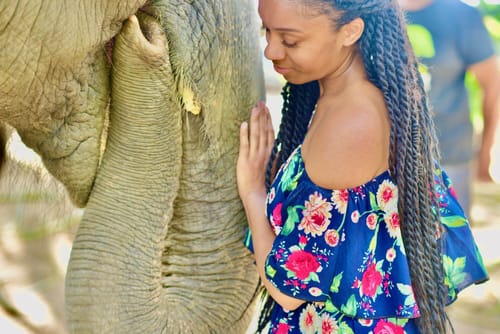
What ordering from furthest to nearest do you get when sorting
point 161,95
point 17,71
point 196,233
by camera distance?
point 196,233 < point 161,95 < point 17,71

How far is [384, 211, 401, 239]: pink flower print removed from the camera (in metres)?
1.51

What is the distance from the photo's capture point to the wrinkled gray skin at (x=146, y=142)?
1.36 meters

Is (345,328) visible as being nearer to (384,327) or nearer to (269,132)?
(384,327)

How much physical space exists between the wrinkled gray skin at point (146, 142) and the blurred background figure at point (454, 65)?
1.22 m

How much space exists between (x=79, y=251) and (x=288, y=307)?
1.21 ft

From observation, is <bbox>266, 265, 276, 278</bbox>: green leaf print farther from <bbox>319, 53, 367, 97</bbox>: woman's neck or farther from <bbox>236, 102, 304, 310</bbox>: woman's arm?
<bbox>319, 53, 367, 97</bbox>: woman's neck

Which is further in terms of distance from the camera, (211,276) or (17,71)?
(211,276)

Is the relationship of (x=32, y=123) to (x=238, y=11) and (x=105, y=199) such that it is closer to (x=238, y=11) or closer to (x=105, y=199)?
(x=105, y=199)

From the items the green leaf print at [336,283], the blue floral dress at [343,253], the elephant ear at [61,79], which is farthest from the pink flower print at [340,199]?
the elephant ear at [61,79]

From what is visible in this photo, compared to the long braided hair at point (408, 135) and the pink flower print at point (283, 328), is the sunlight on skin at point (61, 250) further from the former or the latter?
the long braided hair at point (408, 135)

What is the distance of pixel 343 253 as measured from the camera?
148 centimetres

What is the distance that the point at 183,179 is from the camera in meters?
1.50

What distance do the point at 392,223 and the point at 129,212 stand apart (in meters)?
0.44

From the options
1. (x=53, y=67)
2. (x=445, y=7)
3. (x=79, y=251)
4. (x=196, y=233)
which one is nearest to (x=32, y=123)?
(x=53, y=67)
